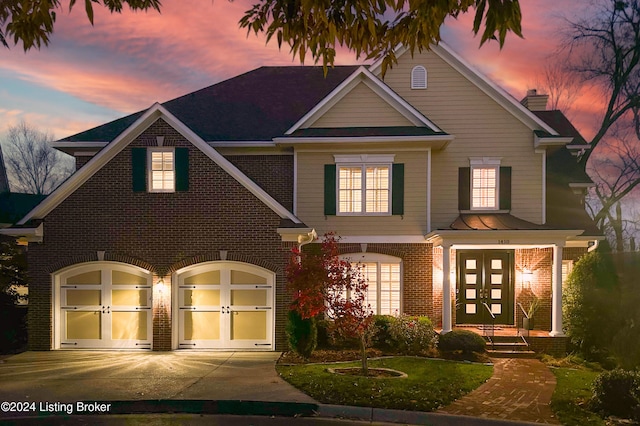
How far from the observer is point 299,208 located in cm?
1773

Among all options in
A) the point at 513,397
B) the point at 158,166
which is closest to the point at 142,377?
the point at 158,166

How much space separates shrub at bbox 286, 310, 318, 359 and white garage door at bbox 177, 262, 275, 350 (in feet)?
4.94

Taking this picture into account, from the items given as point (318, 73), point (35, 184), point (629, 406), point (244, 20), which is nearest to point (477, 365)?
point (629, 406)

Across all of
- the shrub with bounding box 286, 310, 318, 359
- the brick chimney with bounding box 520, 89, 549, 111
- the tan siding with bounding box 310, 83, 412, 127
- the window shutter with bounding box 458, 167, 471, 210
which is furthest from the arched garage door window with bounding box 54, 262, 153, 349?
the brick chimney with bounding box 520, 89, 549, 111

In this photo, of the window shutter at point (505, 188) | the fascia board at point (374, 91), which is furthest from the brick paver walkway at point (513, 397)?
the fascia board at point (374, 91)

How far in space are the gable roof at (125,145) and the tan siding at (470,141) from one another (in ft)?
18.7

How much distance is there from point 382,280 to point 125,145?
8710mm

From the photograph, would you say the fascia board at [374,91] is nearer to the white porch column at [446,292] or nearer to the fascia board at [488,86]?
the fascia board at [488,86]

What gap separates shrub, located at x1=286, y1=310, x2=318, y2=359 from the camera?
1393cm

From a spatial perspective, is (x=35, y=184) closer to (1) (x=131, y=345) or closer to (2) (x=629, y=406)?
(1) (x=131, y=345)

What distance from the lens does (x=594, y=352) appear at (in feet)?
47.7

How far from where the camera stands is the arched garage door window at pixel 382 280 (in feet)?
57.0

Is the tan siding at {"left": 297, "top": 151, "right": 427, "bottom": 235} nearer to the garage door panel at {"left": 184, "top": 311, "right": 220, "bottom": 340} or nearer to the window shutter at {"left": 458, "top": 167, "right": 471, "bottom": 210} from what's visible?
the window shutter at {"left": 458, "top": 167, "right": 471, "bottom": 210}

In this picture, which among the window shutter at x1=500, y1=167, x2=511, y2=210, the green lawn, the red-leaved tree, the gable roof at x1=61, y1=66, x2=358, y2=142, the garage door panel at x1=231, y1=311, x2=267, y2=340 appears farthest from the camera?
the gable roof at x1=61, y1=66, x2=358, y2=142
